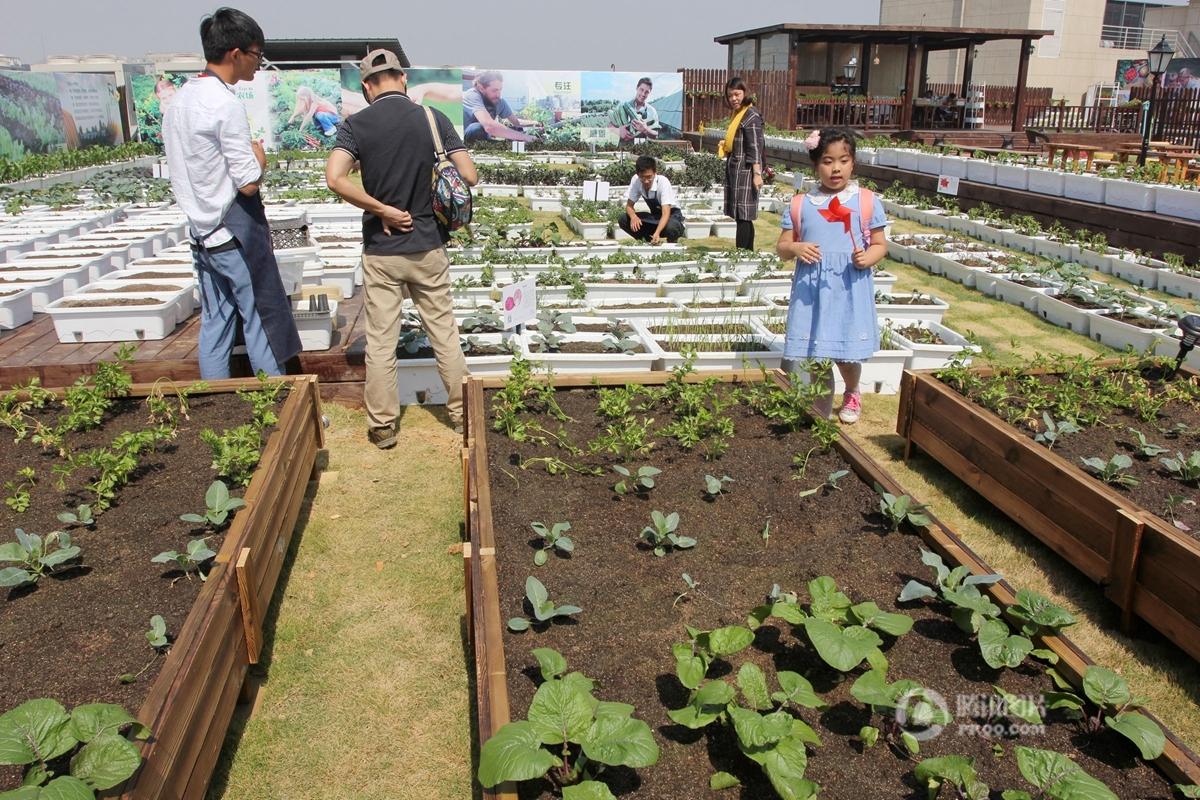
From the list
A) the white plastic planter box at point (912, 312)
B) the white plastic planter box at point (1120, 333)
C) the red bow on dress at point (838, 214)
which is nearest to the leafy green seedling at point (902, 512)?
the red bow on dress at point (838, 214)

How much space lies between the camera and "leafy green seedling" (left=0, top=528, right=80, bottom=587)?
2.50 metres

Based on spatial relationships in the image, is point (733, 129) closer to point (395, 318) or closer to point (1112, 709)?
point (395, 318)

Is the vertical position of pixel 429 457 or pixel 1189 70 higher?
pixel 1189 70

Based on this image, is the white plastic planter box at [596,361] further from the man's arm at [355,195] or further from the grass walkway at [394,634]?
the man's arm at [355,195]

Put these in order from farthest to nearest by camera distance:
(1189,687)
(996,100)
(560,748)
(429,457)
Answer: (996,100) → (429,457) → (1189,687) → (560,748)

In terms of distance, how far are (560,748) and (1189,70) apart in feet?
154

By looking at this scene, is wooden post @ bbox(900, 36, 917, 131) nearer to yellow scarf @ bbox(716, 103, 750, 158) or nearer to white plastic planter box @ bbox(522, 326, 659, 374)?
yellow scarf @ bbox(716, 103, 750, 158)

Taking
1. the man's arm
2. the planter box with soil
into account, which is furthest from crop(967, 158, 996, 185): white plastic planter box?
the planter box with soil

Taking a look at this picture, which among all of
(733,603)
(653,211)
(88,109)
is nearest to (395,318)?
(733,603)

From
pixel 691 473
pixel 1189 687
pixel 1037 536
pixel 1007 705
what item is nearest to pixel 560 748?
pixel 1007 705

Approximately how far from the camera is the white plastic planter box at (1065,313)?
6.37 meters

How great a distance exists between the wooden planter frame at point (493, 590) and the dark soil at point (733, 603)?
0.06 m

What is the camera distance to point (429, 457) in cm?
436

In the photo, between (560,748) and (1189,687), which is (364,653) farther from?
(1189,687)
